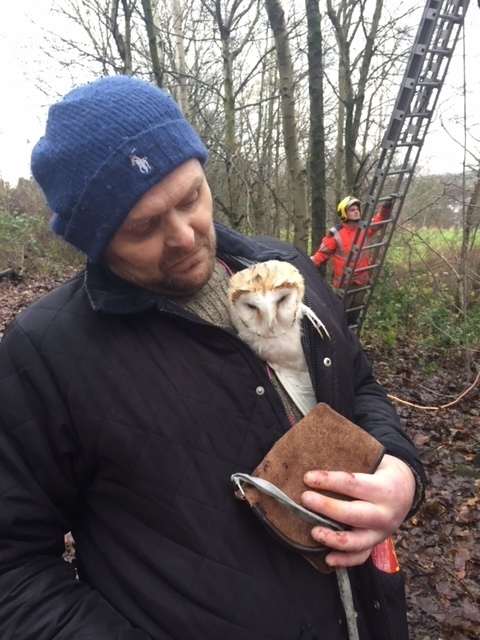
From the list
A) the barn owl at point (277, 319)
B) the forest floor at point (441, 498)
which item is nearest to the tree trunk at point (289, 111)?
the forest floor at point (441, 498)

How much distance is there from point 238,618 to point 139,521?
12.3 inches

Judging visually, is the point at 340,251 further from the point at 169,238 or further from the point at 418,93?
the point at 169,238

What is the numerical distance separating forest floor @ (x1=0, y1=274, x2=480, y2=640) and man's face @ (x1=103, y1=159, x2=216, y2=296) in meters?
2.86

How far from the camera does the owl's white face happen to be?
1282 mm

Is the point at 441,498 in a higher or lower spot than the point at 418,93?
lower

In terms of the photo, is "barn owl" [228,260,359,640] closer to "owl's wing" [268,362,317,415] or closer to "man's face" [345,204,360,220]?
"owl's wing" [268,362,317,415]

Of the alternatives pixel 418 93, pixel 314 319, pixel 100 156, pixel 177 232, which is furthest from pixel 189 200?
pixel 418 93

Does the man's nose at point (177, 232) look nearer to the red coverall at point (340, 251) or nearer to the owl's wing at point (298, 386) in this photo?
the owl's wing at point (298, 386)

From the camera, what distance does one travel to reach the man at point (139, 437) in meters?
1.08

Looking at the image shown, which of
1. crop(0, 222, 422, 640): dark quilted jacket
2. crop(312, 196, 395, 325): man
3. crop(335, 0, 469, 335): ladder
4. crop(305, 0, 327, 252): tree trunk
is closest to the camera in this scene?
crop(0, 222, 422, 640): dark quilted jacket

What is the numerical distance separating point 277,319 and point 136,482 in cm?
55

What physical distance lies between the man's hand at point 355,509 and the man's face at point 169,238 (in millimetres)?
583

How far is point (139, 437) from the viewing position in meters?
1.11

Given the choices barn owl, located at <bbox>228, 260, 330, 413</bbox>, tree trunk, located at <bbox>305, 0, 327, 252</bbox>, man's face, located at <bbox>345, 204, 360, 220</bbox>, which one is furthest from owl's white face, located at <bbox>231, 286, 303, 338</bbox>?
man's face, located at <bbox>345, 204, 360, 220</bbox>
